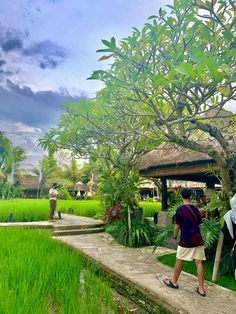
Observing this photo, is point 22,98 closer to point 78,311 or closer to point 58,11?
point 58,11

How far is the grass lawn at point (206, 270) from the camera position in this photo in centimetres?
363

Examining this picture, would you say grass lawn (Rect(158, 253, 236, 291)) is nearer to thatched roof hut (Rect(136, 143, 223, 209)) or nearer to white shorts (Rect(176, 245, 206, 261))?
white shorts (Rect(176, 245, 206, 261))

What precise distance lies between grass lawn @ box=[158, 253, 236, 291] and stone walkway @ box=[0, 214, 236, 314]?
17 cm

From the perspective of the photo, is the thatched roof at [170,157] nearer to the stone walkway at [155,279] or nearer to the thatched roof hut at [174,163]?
the thatched roof hut at [174,163]

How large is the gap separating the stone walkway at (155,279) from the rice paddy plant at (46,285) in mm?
552

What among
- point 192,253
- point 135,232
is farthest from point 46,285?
point 135,232

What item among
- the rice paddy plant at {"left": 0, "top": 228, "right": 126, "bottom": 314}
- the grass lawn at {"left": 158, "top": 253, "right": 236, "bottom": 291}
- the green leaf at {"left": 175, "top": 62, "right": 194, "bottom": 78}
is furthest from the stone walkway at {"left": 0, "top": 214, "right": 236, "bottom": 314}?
the green leaf at {"left": 175, "top": 62, "right": 194, "bottom": 78}

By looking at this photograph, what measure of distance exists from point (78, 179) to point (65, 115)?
67.0 ft

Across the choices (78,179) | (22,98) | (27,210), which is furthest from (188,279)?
(22,98)

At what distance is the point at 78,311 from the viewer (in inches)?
93.7

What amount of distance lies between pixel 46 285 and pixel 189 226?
1.72 metres

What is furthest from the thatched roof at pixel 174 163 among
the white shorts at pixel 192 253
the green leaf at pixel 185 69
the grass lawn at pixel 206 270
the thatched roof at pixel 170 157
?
the green leaf at pixel 185 69

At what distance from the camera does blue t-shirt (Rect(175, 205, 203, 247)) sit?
319 centimetres

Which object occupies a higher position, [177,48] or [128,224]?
→ [177,48]
